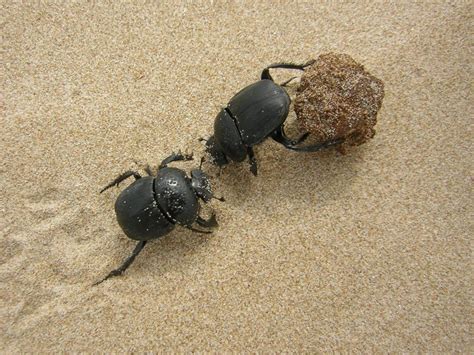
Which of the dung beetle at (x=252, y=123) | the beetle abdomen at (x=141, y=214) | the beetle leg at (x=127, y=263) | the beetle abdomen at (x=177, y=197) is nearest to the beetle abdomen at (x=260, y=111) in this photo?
the dung beetle at (x=252, y=123)

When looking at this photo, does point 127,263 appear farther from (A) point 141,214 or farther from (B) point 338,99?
(B) point 338,99

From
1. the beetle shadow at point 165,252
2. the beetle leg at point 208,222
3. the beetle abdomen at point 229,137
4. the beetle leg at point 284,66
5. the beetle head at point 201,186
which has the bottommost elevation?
the beetle shadow at point 165,252

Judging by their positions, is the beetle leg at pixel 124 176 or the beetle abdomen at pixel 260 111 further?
the beetle leg at pixel 124 176

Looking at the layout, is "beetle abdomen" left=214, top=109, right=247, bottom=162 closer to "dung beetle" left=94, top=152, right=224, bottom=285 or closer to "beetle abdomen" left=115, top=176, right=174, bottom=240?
"dung beetle" left=94, top=152, right=224, bottom=285

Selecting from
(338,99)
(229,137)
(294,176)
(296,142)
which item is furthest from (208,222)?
(338,99)

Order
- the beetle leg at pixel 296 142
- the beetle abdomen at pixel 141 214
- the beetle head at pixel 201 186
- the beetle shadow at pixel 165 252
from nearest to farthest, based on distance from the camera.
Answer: the beetle abdomen at pixel 141 214 → the beetle head at pixel 201 186 → the beetle leg at pixel 296 142 → the beetle shadow at pixel 165 252

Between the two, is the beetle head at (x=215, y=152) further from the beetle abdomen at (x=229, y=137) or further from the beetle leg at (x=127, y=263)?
the beetle leg at (x=127, y=263)

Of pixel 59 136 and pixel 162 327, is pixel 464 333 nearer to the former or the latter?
pixel 162 327

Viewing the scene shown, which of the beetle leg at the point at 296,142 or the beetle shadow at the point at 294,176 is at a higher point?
the beetle leg at the point at 296,142
